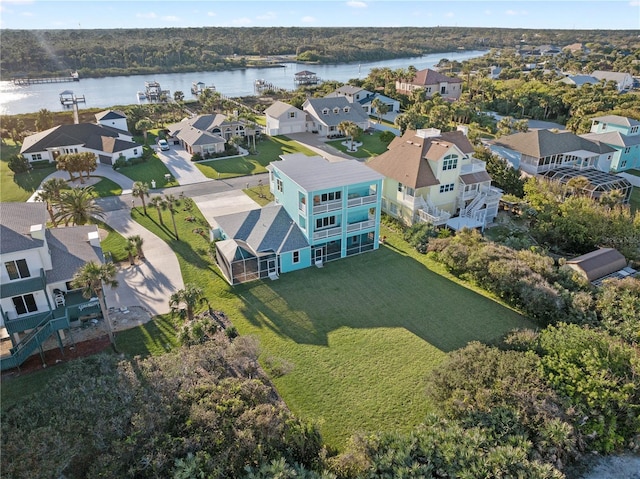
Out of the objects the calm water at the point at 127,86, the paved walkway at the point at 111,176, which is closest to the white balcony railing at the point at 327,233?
the paved walkway at the point at 111,176

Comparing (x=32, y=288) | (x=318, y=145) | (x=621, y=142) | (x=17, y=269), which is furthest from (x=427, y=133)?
(x=17, y=269)

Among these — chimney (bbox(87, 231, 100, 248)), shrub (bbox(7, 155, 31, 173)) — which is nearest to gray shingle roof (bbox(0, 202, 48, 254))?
chimney (bbox(87, 231, 100, 248))

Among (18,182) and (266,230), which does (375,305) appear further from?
(18,182)

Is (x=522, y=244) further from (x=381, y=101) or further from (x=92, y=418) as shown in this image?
(x=381, y=101)

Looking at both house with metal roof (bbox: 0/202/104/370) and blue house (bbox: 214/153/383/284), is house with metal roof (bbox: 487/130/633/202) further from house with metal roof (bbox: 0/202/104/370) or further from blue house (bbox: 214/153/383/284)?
house with metal roof (bbox: 0/202/104/370)

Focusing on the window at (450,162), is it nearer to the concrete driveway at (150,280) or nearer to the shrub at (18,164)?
the concrete driveway at (150,280)
